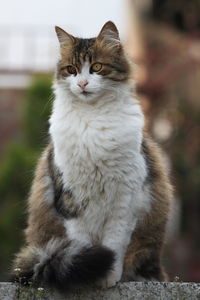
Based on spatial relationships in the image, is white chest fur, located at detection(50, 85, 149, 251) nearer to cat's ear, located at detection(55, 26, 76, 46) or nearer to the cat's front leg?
the cat's front leg

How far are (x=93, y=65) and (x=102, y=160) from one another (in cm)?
51

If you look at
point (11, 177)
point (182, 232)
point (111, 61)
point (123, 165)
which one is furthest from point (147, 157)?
point (182, 232)

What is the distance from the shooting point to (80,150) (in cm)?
376

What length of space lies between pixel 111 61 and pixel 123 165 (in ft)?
1.92

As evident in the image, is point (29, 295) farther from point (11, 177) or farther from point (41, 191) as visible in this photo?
point (11, 177)

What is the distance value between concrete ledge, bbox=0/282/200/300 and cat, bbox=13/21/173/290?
0.31 ft

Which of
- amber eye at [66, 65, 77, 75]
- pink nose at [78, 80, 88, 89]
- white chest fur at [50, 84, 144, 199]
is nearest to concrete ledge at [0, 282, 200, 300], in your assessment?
white chest fur at [50, 84, 144, 199]

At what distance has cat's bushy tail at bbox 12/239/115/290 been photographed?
341 centimetres

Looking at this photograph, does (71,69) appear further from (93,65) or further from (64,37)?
(64,37)

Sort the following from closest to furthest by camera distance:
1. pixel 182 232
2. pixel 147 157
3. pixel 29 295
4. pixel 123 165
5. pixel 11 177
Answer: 1. pixel 29 295
2. pixel 123 165
3. pixel 147 157
4. pixel 11 177
5. pixel 182 232

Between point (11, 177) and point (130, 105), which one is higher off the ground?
point (130, 105)

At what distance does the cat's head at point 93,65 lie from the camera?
381 centimetres

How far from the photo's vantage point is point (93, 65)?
3838 millimetres

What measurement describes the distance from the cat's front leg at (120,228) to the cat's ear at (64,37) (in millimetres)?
914
